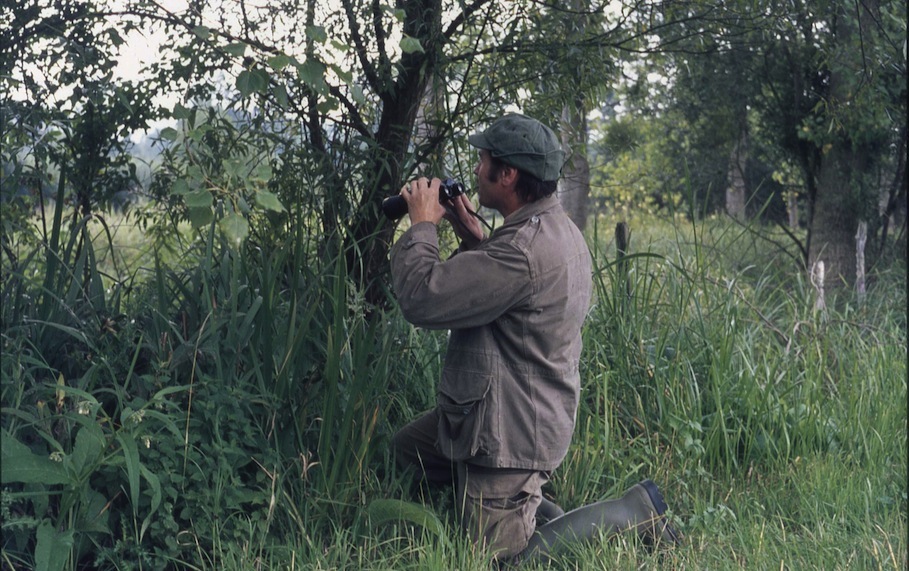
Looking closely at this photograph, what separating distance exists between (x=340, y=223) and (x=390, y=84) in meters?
0.68

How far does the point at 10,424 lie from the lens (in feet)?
10.1

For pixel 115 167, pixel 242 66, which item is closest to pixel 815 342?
pixel 242 66

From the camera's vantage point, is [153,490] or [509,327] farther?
[509,327]

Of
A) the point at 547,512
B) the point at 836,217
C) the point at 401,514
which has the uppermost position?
the point at 836,217

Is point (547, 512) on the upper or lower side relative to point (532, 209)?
lower

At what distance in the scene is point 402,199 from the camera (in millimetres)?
3596

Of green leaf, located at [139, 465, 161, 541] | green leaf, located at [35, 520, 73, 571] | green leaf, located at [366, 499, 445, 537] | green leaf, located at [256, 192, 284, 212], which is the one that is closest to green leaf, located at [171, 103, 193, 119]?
green leaf, located at [256, 192, 284, 212]

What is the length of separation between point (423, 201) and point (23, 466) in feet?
5.22

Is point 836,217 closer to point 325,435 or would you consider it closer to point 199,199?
point 325,435

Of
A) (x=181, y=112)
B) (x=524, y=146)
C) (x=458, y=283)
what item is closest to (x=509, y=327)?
(x=458, y=283)

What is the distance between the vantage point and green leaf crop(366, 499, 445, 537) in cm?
349

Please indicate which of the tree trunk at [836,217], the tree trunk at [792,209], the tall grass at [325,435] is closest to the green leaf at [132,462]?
the tall grass at [325,435]

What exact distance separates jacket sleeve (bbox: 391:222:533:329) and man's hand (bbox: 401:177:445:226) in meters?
0.10

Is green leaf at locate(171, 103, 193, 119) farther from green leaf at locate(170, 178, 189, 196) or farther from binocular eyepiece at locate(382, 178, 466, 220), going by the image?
binocular eyepiece at locate(382, 178, 466, 220)
